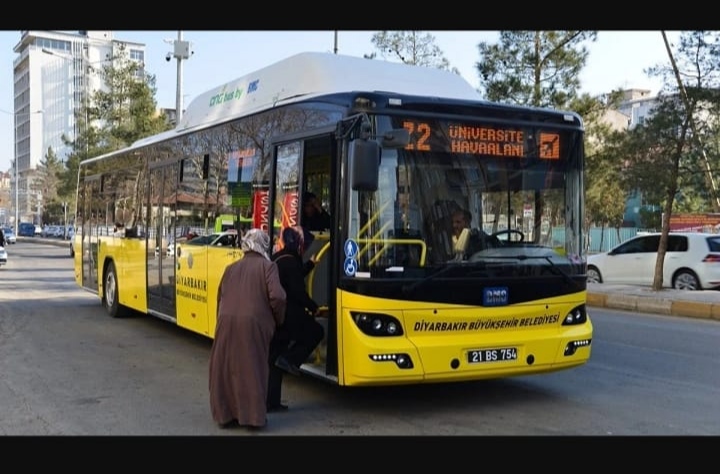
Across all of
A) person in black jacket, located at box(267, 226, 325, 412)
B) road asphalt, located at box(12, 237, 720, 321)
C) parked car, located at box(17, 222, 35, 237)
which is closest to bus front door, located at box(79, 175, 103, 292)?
person in black jacket, located at box(267, 226, 325, 412)

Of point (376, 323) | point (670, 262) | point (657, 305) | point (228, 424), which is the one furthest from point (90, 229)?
point (670, 262)

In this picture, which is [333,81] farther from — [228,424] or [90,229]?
[90,229]

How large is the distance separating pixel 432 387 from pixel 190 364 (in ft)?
10.1

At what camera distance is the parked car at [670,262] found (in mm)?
17344

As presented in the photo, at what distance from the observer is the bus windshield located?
617 cm

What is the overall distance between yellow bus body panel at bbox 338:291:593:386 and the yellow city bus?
0.04 feet

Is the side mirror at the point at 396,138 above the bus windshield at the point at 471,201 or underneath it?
above

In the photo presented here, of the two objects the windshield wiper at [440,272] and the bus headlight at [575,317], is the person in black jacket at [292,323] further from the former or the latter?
the bus headlight at [575,317]

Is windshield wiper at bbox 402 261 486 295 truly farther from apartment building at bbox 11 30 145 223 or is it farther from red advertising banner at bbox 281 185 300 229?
apartment building at bbox 11 30 145 223

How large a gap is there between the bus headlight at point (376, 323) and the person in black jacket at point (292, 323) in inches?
22.4

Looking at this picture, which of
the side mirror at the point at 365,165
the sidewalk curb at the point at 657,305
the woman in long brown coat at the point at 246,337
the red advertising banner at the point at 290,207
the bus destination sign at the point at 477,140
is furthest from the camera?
the sidewalk curb at the point at 657,305

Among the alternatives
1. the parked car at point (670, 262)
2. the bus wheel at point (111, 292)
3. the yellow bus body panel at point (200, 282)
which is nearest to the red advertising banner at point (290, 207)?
the yellow bus body panel at point (200, 282)

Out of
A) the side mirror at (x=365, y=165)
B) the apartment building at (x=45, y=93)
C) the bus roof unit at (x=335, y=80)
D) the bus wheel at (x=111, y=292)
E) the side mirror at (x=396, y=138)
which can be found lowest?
the bus wheel at (x=111, y=292)

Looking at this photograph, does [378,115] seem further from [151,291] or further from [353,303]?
[151,291]
